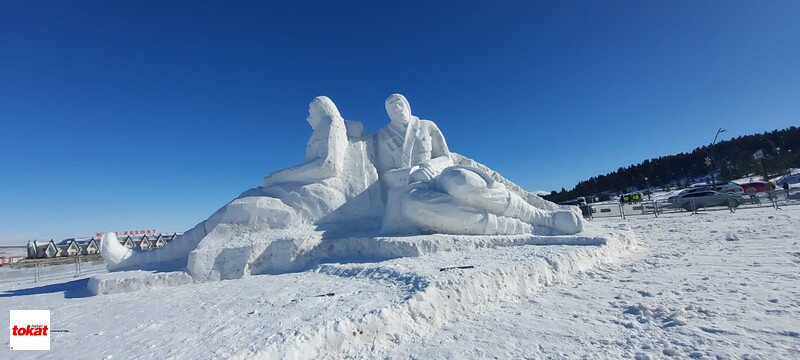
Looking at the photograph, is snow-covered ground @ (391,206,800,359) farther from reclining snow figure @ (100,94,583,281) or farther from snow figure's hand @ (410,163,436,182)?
snow figure's hand @ (410,163,436,182)

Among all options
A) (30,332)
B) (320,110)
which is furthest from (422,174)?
(30,332)

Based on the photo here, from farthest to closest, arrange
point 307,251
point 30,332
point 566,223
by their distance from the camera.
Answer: point 566,223 < point 307,251 < point 30,332

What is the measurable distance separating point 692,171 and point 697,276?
2394 inches

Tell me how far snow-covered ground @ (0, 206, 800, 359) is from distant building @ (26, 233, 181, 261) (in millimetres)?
13253

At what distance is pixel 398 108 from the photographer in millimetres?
8047

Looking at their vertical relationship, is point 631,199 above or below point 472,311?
above

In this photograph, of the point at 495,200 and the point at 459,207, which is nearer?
the point at 459,207

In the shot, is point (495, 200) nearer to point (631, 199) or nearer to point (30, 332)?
point (30, 332)

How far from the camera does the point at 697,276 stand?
4180 millimetres

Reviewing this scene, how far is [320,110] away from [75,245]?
698 inches

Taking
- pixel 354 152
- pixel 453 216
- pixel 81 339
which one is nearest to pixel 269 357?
pixel 81 339

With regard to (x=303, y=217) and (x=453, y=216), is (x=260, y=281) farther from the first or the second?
(x=453, y=216)

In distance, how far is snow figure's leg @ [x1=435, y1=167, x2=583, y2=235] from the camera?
6121mm

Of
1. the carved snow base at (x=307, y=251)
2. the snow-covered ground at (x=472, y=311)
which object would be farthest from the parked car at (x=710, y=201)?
the carved snow base at (x=307, y=251)
